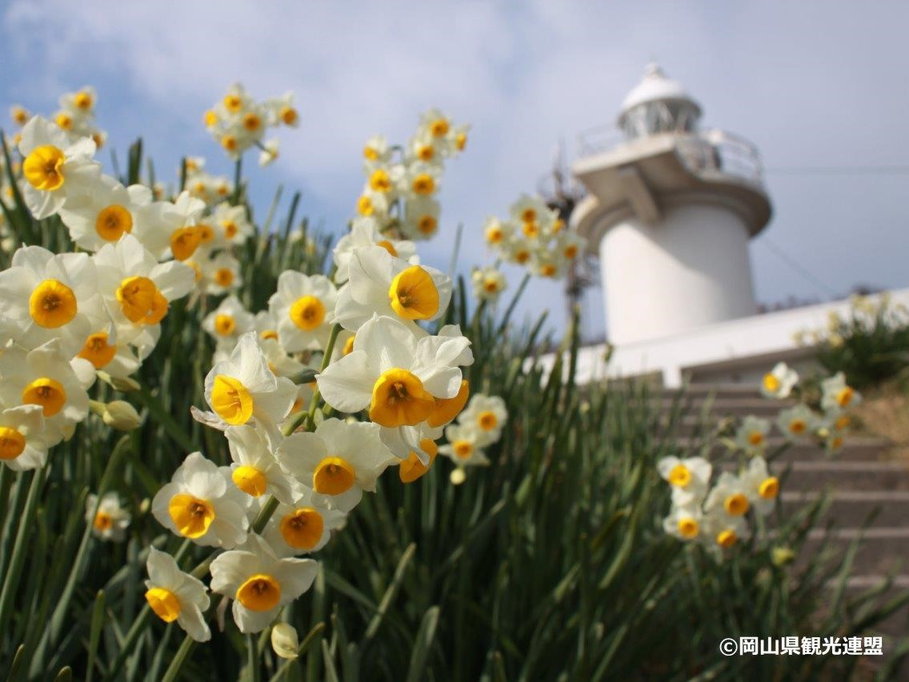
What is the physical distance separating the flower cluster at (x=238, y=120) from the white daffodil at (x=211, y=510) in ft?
5.88

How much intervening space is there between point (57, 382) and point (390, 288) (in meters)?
0.37

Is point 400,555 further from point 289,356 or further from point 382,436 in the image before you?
point 382,436

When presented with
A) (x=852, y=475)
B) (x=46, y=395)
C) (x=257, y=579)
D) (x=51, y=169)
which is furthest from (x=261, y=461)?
(x=852, y=475)

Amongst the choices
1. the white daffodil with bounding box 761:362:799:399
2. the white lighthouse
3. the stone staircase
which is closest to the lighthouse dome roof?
the white lighthouse

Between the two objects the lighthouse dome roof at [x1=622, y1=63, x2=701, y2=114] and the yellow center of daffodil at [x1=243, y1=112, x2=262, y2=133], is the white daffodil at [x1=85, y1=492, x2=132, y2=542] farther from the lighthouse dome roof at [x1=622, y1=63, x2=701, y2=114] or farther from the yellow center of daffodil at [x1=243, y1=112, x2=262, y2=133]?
the lighthouse dome roof at [x1=622, y1=63, x2=701, y2=114]

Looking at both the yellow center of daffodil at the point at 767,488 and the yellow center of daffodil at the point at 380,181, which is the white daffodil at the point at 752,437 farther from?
the yellow center of daffodil at the point at 380,181

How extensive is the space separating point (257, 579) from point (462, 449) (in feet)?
3.08

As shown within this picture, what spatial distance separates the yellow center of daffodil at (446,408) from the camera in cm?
65

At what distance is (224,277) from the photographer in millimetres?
1834

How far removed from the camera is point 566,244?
224 cm

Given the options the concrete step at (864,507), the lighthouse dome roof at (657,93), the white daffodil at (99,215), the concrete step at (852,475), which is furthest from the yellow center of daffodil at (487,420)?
the lighthouse dome roof at (657,93)

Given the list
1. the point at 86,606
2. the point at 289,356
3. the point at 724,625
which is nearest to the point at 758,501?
the point at 724,625

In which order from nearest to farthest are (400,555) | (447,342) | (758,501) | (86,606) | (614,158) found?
(447,342) → (86,606) → (400,555) → (758,501) → (614,158)

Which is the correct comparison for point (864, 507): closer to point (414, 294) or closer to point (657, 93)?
point (414, 294)
